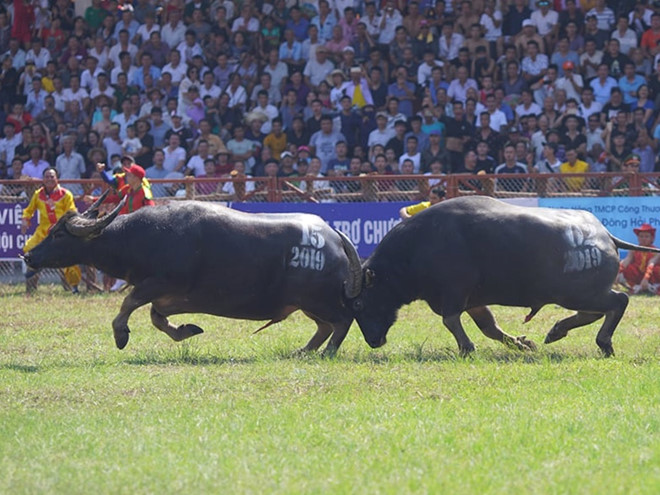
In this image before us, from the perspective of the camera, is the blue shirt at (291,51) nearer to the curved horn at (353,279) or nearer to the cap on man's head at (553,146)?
the cap on man's head at (553,146)

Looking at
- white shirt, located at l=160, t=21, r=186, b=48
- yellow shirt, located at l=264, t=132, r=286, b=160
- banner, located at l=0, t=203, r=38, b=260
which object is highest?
white shirt, located at l=160, t=21, r=186, b=48

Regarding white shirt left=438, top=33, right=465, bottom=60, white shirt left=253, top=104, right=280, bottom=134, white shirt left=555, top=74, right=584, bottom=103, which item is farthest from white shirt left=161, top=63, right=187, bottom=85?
white shirt left=555, top=74, right=584, bottom=103

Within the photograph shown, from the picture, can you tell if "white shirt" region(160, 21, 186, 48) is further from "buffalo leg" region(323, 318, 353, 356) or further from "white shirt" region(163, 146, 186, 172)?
"buffalo leg" region(323, 318, 353, 356)

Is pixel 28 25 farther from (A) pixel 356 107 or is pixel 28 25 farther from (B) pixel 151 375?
(B) pixel 151 375

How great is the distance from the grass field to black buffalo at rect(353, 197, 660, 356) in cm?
47

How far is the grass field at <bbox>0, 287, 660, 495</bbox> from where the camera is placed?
571 cm

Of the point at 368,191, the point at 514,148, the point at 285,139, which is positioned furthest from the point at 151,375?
the point at 285,139

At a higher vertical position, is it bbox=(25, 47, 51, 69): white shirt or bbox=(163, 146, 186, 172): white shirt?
bbox=(25, 47, 51, 69): white shirt

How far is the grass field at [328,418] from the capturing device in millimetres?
5711

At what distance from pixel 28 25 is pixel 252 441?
1959 centimetres

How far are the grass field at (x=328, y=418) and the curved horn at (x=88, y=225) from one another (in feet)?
3.63

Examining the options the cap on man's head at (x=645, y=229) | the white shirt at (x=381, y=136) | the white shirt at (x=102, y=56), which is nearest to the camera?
the cap on man's head at (x=645, y=229)

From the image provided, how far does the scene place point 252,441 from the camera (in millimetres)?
6445

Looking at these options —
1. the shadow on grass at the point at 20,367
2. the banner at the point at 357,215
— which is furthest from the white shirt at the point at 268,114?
the shadow on grass at the point at 20,367
